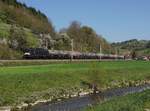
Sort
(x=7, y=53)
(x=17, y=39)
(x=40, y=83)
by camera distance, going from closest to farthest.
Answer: (x=40, y=83) < (x=7, y=53) < (x=17, y=39)

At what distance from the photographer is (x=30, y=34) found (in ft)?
421

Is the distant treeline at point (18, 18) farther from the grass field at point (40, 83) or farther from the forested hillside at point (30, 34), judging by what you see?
the grass field at point (40, 83)

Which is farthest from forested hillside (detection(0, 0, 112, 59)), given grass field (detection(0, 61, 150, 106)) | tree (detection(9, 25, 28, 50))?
grass field (detection(0, 61, 150, 106))

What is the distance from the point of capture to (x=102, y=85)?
60.8 m

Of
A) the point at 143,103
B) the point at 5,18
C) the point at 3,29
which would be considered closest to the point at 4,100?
Result: the point at 143,103

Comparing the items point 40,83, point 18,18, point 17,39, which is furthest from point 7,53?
point 18,18

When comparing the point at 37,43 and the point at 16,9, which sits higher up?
the point at 16,9

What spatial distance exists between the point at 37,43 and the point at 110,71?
53738 mm

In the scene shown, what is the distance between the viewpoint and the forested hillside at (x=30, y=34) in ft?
370

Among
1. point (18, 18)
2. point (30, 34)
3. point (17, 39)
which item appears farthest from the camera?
point (18, 18)

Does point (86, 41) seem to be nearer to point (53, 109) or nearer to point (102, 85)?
point (102, 85)

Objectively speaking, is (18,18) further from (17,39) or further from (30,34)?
(17,39)

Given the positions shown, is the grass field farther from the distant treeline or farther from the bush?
the distant treeline

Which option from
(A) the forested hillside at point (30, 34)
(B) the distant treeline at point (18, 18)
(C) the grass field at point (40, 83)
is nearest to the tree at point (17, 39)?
(A) the forested hillside at point (30, 34)
